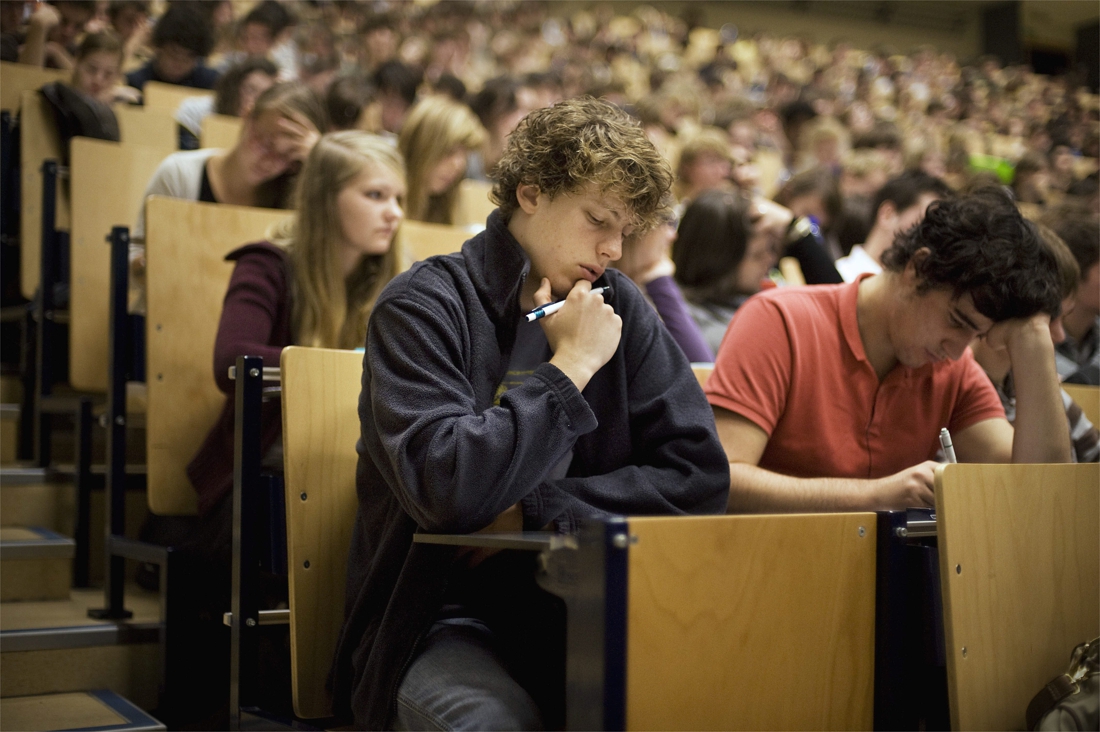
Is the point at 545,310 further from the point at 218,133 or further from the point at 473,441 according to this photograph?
the point at 218,133

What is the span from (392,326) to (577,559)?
0.43m

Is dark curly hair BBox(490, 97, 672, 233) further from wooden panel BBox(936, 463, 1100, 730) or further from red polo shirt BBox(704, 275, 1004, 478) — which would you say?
wooden panel BBox(936, 463, 1100, 730)

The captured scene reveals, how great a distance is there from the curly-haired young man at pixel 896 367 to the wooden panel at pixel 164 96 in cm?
287

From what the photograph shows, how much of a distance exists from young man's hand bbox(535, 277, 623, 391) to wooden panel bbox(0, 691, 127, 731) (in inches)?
38.2

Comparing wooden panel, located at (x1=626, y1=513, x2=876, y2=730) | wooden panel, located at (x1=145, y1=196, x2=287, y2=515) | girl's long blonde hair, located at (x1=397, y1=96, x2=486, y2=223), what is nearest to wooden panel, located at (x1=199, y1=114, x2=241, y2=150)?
girl's long blonde hair, located at (x1=397, y1=96, x2=486, y2=223)

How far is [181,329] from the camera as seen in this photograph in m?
2.09

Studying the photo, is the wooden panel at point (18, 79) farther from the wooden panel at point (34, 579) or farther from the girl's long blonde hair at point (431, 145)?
the wooden panel at point (34, 579)

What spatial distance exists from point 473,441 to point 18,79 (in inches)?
110

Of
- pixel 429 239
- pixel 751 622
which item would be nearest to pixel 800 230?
A: pixel 429 239

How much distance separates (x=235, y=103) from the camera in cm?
338

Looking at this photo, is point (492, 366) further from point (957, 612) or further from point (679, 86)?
point (679, 86)

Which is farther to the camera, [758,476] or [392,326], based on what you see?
[758,476]

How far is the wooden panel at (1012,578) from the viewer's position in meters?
1.11

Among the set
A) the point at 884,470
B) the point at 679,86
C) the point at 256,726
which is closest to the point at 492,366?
the point at 256,726
